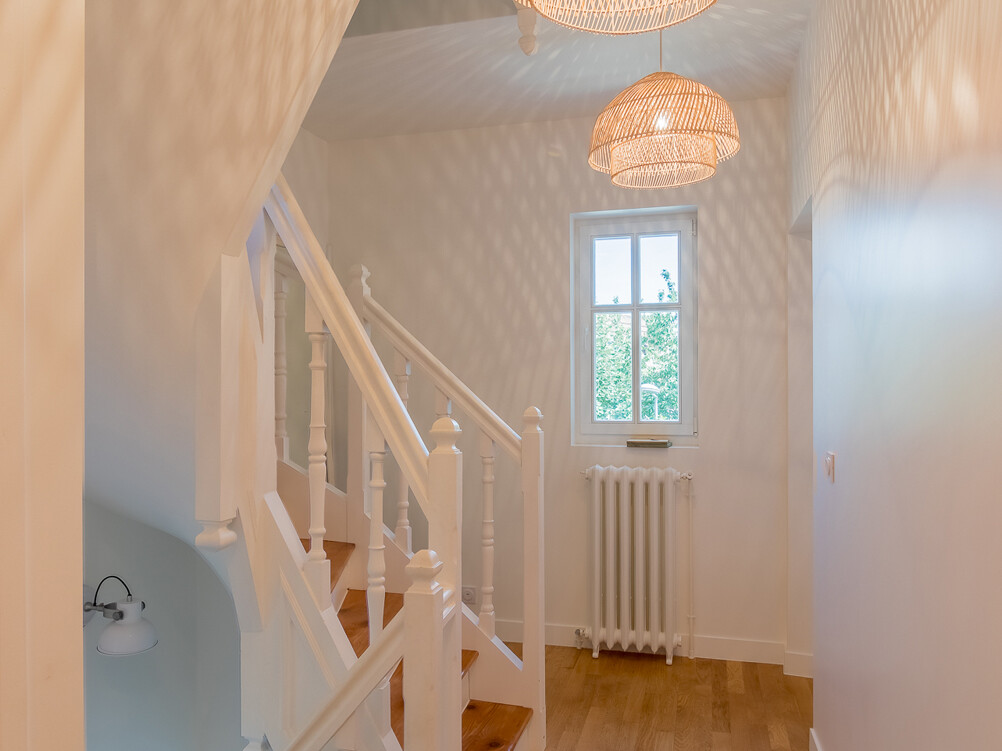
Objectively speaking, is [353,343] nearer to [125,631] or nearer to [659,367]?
[125,631]

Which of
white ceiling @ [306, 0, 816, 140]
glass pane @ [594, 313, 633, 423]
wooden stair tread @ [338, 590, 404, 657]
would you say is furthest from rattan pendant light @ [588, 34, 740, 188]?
wooden stair tread @ [338, 590, 404, 657]

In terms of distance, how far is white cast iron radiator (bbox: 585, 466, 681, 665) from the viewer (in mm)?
3561

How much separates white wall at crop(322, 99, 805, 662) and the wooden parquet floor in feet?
0.77

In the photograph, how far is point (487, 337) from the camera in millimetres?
3850

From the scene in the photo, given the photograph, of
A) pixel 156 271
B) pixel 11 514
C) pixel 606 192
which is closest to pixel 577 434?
pixel 606 192

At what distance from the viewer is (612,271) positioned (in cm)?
388

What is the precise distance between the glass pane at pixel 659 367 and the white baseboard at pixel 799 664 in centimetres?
123

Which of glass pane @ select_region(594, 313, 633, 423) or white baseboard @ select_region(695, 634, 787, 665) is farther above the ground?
glass pane @ select_region(594, 313, 633, 423)

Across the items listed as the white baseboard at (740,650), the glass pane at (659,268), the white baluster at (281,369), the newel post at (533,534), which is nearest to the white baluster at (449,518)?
the newel post at (533,534)

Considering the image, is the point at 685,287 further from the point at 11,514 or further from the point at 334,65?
the point at 11,514

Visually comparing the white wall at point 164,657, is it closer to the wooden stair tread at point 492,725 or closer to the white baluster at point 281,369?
the white baluster at point 281,369

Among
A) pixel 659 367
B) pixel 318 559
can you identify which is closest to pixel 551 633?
pixel 659 367

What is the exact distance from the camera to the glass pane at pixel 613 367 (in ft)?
12.6

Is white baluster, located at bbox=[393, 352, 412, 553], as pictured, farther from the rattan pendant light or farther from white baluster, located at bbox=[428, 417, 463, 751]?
the rattan pendant light
